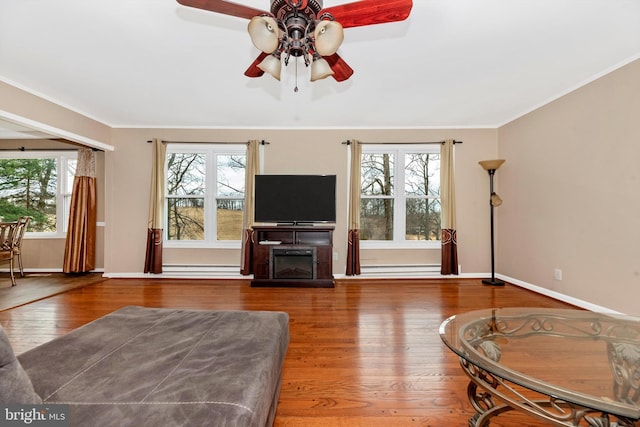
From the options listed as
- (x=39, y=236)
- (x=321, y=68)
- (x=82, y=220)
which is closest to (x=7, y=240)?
(x=82, y=220)

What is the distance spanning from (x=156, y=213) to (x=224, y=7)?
3.79 metres

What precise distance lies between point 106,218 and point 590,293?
22.1 ft

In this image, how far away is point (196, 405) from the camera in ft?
2.64

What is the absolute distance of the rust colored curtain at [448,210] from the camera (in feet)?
14.2

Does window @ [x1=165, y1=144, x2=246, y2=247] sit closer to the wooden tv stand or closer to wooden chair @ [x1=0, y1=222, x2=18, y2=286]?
the wooden tv stand

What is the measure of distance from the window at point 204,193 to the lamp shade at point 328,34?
3.45 metres

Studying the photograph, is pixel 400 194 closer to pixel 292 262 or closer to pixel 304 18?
pixel 292 262

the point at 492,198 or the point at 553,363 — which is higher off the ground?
the point at 492,198

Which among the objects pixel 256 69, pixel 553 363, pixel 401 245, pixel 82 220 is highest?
pixel 256 69

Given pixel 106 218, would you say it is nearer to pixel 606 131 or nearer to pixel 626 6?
pixel 626 6

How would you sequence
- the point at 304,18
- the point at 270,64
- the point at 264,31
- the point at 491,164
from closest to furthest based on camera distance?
the point at 264,31, the point at 304,18, the point at 270,64, the point at 491,164

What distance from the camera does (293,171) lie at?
14.8 ft

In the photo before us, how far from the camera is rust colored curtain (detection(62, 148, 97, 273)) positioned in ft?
14.9

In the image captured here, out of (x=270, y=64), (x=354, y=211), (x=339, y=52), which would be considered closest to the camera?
(x=270, y=64)
